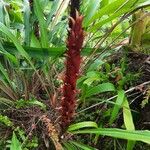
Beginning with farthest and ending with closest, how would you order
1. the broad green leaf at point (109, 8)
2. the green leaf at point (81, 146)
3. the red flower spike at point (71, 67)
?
the broad green leaf at point (109, 8) < the green leaf at point (81, 146) < the red flower spike at point (71, 67)

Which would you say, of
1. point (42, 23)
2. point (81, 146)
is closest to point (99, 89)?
point (81, 146)

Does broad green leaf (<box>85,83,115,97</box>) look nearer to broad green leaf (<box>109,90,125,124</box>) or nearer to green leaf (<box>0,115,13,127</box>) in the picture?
broad green leaf (<box>109,90,125,124</box>)

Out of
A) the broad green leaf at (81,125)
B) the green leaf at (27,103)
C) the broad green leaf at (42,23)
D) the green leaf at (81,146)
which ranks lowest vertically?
the green leaf at (81,146)

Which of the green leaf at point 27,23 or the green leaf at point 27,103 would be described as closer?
the green leaf at point 27,103

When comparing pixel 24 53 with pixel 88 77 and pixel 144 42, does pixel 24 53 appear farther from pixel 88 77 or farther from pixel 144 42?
pixel 144 42

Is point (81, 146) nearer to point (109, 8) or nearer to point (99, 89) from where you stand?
point (99, 89)

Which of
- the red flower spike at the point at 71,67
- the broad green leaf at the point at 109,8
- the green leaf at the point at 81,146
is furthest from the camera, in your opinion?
the broad green leaf at the point at 109,8

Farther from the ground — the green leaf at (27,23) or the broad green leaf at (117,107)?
the green leaf at (27,23)

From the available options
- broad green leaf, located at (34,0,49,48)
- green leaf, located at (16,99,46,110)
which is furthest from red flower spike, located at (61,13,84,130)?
broad green leaf, located at (34,0,49,48)

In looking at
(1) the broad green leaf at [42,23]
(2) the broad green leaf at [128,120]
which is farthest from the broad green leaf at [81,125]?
(1) the broad green leaf at [42,23]

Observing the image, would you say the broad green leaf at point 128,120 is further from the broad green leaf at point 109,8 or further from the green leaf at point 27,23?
the green leaf at point 27,23
